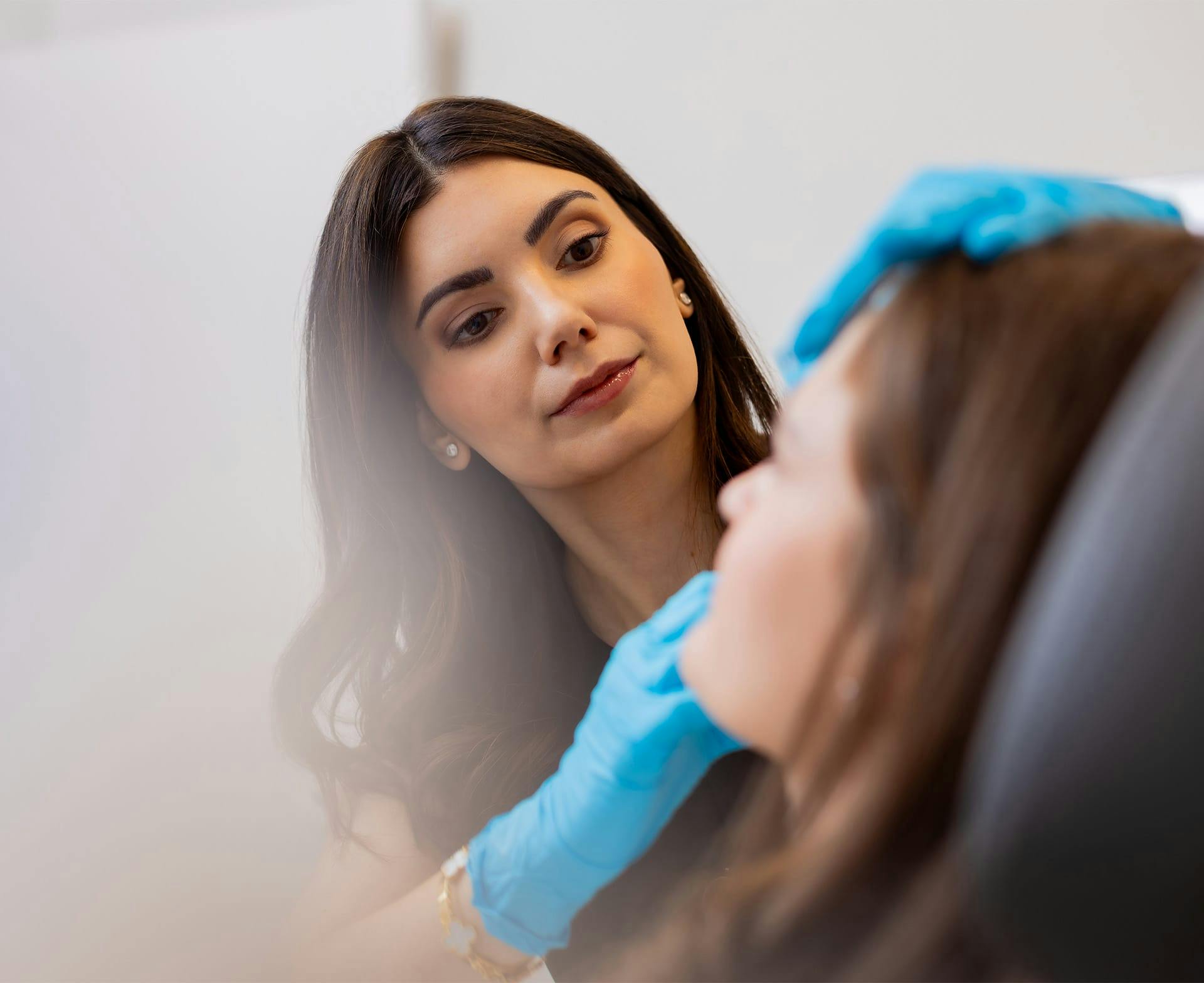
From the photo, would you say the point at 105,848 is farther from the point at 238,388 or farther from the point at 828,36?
the point at 828,36

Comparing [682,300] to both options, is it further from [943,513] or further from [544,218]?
[943,513]

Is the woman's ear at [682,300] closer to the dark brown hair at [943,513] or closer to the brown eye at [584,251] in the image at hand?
the brown eye at [584,251]

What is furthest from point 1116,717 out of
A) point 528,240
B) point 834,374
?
point 528,240

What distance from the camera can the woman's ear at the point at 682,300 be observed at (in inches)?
45.2

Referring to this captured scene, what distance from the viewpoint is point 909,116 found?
1.54 metres

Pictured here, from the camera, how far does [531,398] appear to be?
101 cm

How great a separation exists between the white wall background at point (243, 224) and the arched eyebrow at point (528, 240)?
2.19 ft

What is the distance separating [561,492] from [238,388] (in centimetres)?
84

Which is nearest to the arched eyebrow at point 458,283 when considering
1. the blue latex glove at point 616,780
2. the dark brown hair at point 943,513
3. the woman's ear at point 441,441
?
the woman's ear at point 441,441

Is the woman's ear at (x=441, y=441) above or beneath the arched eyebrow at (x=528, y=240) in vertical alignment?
beneath

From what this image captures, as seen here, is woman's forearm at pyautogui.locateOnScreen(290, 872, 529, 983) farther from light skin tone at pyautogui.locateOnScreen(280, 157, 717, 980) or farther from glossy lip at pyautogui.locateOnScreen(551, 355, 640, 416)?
glossy lip at pyautogui.locateOnScreen(551, 355, 640, 416)

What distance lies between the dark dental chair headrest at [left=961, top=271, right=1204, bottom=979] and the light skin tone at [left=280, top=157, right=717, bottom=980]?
61 cm

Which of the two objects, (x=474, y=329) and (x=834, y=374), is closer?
(x=834, y=374)

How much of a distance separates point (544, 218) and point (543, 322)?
0.12m
